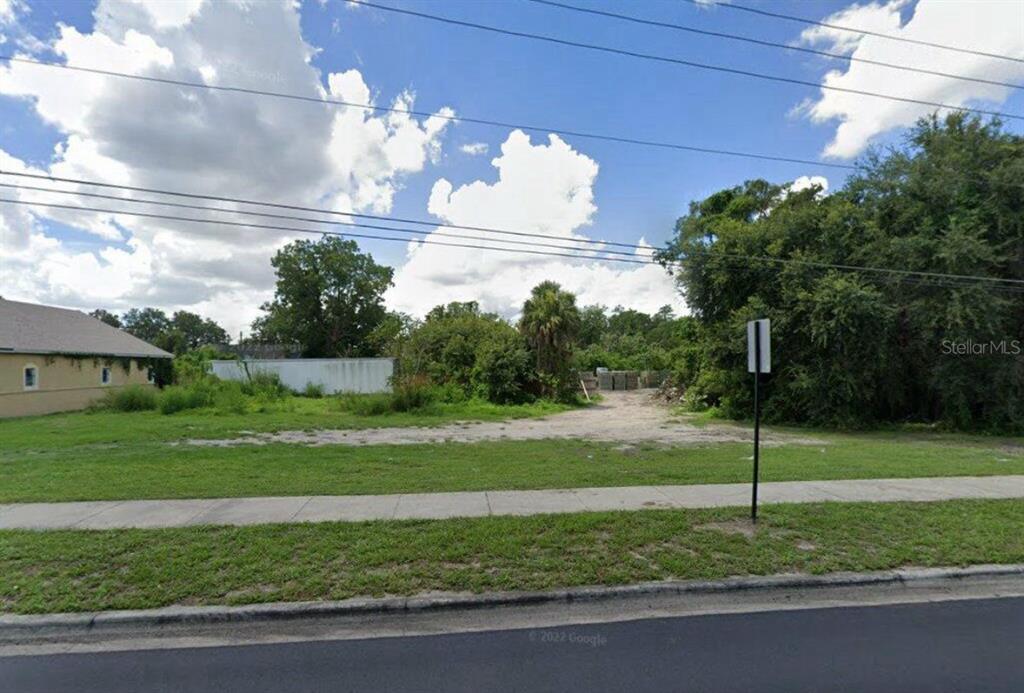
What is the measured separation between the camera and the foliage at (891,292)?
13414 mm

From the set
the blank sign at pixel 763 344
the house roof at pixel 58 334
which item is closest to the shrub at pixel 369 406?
the house roof at pixel 58 334

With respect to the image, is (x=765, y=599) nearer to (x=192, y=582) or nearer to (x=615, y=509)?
(x=615, y=509)

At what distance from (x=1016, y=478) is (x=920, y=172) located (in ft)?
35.8

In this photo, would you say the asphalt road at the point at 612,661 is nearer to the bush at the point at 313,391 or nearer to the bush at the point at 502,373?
the bush at the point at 502,373

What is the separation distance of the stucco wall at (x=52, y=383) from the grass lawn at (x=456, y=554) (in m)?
20.6

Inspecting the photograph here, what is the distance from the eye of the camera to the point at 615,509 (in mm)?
5969

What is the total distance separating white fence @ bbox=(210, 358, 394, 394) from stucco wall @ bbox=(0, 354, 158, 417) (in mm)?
5924

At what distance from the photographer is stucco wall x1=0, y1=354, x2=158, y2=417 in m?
19.2

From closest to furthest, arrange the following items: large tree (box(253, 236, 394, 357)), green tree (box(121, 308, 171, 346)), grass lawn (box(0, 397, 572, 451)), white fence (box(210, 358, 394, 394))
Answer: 1. grass lawn (box(0, 397, 572, 451))
2. white fence (box(210, 358, 394, 394))
3. large tree (box(253, 236, 394, 357))
4. green tree (box(121, 308, 171, 346))

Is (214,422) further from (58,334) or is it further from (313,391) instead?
(58,334)

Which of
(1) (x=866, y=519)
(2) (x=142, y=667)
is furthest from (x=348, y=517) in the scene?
(1) (x=866, y=519)

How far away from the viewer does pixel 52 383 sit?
21281mm

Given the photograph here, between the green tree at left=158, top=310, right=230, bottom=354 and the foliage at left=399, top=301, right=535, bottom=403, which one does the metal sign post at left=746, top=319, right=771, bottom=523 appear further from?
the green tree at left=158, top=310, right=230, bottom=354

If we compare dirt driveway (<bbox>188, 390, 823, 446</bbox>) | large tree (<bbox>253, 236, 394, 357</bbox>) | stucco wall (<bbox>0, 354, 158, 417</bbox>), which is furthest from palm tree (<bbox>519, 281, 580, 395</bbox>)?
large tree (<bbox>253, 236, 394, 357</bbox>)
